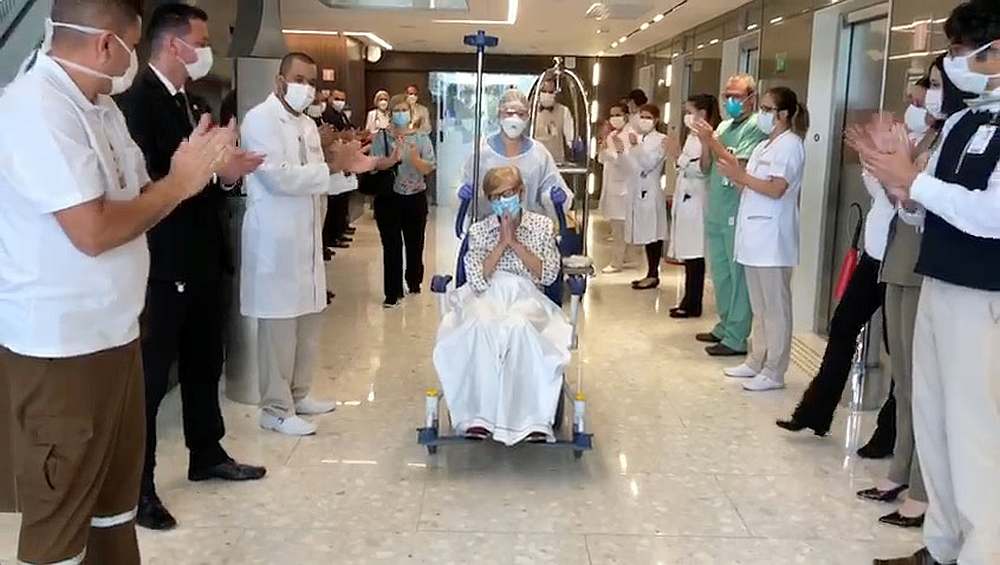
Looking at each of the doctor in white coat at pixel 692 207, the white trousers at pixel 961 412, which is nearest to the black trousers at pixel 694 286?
the doctor in white coat at pixel 692 207

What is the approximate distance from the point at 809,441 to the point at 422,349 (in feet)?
7.57

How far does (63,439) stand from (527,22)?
782 centimetres

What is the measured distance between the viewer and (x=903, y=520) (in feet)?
10.0

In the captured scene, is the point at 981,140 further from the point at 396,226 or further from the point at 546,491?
the point at 396,226

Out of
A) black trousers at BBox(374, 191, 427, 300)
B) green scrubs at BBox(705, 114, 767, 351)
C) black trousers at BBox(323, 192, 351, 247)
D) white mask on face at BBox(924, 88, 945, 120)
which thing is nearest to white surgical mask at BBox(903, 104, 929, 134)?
white mask on face at BBox(924, 88, 945, 120)

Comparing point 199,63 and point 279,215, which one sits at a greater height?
point 199,63

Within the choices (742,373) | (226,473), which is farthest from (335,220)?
(226,473)

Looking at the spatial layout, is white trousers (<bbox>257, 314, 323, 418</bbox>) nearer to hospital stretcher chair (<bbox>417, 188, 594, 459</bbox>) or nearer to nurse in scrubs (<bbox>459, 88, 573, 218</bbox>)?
hospital stretcher chair (<bbox>417, 188, 594, 459</bbox>)

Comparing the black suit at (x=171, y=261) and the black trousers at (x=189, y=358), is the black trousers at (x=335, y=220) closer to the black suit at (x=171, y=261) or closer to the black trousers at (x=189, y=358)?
the black trousers at (x=189, y=358)

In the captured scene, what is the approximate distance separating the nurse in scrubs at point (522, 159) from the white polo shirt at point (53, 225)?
7.82ft

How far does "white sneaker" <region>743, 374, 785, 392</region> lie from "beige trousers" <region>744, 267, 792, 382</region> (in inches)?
0.7

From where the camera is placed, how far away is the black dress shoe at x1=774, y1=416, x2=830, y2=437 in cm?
383

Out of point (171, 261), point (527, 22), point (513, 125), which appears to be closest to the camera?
point (171, 261)

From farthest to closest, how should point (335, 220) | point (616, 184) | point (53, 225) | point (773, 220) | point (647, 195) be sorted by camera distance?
point (335, 220)
point (616, 184)
point (647, 195)
point (773, 220)
point (53, 225)
